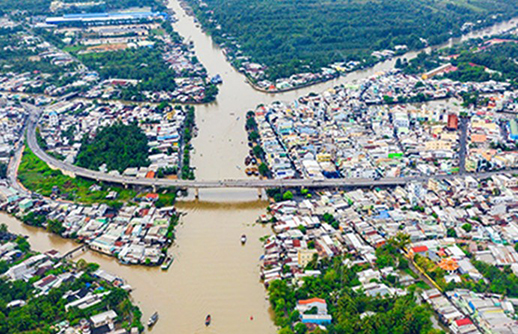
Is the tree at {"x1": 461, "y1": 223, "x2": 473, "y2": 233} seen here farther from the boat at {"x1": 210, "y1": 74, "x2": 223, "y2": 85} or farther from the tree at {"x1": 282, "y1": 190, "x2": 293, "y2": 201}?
the boat at {"x1": 210, "y1": 74, "x2": 223, "y2": 85}

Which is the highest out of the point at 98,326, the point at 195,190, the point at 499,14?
the point at 499,14

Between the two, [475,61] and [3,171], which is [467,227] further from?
[475,61]

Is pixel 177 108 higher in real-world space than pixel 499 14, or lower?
lower

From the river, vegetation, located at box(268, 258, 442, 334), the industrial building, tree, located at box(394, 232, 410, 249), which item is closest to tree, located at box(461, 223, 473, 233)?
tree, located at box(394, 232, 410, 249)

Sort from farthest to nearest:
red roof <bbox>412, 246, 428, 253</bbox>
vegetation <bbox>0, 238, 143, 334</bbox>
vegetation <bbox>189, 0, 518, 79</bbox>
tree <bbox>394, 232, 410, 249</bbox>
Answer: vegetation <bbox>189, 0, 518, 79</bbox>, tree <bbox>394, 232, 410, 249</bbox>, red roof <bbox>412, 246, 428, 253</bbox>, vegetation <bbox>0, 238, 143, 334</bbox>

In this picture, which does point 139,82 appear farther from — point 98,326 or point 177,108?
point 98,326

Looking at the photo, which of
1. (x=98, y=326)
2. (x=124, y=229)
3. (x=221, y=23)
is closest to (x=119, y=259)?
(x=124, y=229)
